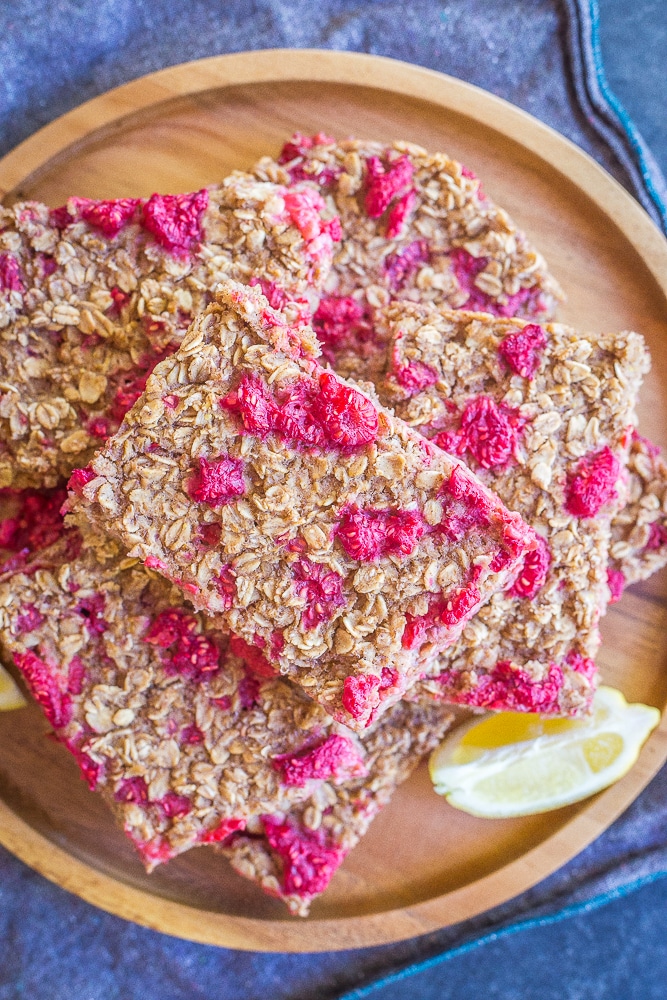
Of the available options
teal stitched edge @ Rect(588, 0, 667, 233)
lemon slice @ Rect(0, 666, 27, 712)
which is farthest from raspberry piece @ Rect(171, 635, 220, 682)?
teal stitched edge @ Rect(588, 0, 667, 233)

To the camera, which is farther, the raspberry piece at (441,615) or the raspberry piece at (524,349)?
the raspberry piece at (524,349)

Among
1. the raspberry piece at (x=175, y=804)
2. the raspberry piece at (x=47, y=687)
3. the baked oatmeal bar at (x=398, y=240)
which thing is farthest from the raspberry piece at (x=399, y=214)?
the raspberry piece at (x=175, y=804)

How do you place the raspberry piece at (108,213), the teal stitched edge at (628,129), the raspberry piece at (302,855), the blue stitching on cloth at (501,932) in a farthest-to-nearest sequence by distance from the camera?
1. the blue stitching on cloth at (501,932)
2. the teal stitched edge at (628,129)
3. the raspberry piece at (302,855)
4. the raspberry piece at (108,213)

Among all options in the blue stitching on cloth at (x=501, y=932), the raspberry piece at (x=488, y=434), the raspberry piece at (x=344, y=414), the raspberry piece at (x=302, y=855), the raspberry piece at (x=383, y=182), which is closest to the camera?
the raspberry piece at (x=344, y=414)

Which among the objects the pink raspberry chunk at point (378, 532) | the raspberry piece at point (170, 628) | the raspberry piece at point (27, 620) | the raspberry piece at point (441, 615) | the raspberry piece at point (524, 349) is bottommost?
the raspberry piece at point (27, 620)

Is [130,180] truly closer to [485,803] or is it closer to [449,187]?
[449,187]

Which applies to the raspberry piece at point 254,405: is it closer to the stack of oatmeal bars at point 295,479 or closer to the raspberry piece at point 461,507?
the stack of oatmeal bars at point 295,479

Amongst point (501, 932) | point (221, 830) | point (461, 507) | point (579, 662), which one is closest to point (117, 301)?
point (461, 507)
